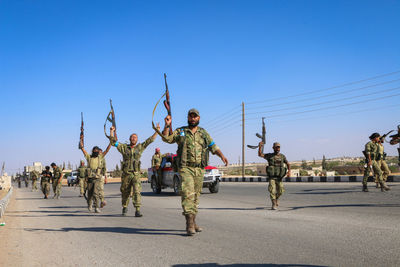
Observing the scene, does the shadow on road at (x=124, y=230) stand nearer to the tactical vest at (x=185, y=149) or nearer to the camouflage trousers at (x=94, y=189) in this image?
the tactical vest at (x=185, y=149)

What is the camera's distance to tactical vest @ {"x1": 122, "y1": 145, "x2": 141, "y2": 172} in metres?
9.50

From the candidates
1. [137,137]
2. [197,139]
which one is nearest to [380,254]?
[197,139]

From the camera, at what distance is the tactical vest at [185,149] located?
6637mm

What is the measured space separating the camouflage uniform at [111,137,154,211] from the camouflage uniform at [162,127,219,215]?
9.06ft

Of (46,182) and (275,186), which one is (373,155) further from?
(46,182)

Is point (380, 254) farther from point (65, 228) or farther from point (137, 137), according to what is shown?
point (137, 137)

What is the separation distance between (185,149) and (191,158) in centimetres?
18

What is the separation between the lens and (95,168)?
11.6 meters

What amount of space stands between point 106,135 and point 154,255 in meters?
4.80

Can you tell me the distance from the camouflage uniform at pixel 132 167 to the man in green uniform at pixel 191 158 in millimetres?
2749

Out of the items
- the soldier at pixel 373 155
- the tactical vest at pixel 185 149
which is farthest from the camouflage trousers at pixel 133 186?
the soldier at pixel 373 155

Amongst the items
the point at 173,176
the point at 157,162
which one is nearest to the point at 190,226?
the point at 173,176

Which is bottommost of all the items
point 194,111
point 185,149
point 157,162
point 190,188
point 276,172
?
point 190,188

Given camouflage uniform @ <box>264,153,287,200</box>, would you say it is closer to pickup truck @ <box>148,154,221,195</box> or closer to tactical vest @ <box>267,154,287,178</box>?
tactical vest @ <box>267,154,287,178</box>
